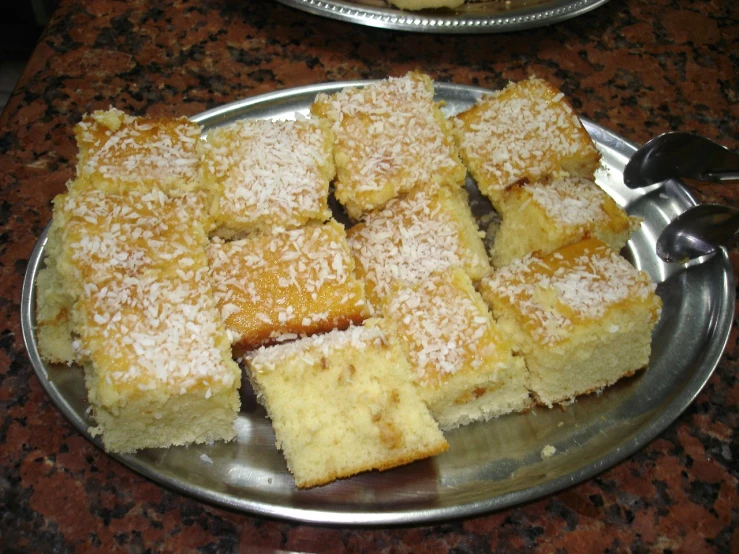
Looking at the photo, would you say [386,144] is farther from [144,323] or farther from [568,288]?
[144,323]

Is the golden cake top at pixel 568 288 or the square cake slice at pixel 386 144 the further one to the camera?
the square cake slice at pixel 386 144

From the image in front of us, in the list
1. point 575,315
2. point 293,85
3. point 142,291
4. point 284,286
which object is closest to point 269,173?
point 284,286

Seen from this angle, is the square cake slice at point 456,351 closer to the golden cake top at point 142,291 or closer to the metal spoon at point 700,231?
the golden cake top at point 142,291

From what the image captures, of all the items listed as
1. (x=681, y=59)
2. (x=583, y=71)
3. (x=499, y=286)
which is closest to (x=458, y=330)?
(x=499, y=286)

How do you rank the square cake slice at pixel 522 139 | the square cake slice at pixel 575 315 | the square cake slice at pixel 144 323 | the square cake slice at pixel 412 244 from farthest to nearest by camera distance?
the square cake slice at pixel 522 139
the square cake slice at pixel 412 244
the square cake slice at pixel 575 315
the square cake slice at pixel 144 323

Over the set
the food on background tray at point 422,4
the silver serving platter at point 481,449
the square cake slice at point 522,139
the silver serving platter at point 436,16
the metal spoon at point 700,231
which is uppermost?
the food on background tray at point 422,4

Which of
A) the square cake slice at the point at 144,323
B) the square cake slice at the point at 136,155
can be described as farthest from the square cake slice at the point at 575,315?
the square cake slice at the point at 136,155
